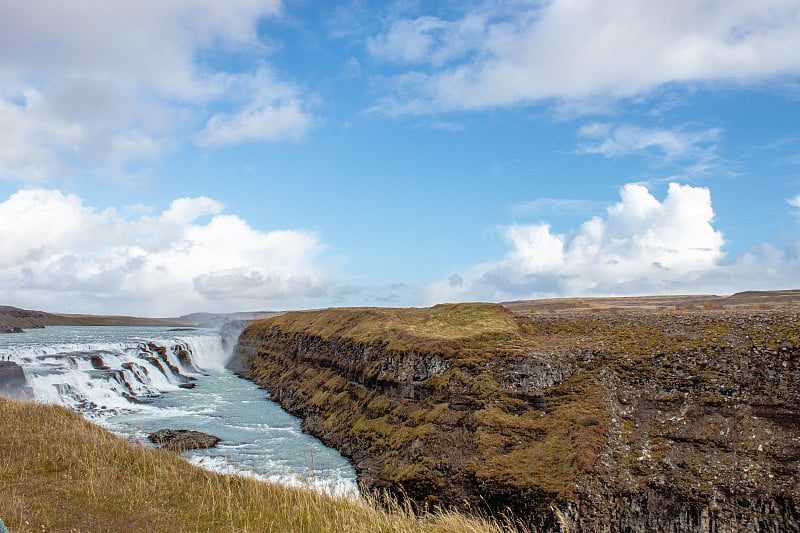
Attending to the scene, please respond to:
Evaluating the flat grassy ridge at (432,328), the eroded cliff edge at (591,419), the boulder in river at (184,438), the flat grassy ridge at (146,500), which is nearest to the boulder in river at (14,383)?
the boulder in river at (184,438)

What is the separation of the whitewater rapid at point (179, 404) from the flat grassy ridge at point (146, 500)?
18.1ft

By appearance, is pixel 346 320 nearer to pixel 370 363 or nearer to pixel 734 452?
pixel 370 363

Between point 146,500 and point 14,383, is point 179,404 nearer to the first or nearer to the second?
point 14,383

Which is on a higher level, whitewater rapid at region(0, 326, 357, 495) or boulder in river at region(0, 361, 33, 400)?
boulder in river at region(0, 361, 33, 400)

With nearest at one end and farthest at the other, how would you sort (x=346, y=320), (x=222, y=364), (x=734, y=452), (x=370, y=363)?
(x=734, y=452) → (x=370, y=363) → (x=346, y=320) → (x=222, y=364)

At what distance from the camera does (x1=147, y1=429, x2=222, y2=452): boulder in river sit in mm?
30844

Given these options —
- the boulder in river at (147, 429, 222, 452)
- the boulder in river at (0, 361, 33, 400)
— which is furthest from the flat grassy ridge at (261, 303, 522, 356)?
the boulder in river at (0, 361, 33, 400)

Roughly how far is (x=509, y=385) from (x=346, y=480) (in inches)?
409

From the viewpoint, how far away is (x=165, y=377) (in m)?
58.7

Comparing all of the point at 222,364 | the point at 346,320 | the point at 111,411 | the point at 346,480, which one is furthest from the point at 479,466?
the point at 222,364

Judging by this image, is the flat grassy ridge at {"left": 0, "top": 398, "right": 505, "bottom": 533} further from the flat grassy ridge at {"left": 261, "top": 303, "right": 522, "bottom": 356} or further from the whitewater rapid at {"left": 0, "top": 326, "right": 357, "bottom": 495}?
the flat grassy ridge at {"left": 261, "top": 303, "right": 522, "bottom": 356}

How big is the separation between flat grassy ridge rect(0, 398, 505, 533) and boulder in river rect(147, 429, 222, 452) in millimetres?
→ 12665

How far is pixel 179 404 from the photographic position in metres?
46.6

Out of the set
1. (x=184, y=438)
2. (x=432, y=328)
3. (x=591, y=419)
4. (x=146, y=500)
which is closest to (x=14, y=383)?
(x=184, y=438)
